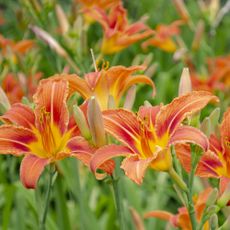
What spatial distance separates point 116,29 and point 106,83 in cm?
74

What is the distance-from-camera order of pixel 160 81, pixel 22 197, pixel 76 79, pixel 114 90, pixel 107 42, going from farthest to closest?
pixel 160 81, pixel 22 197, pixel 107 42, pixel 114 90, pixel 76 79

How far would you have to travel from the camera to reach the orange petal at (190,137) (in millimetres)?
1353

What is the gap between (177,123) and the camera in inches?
56.9

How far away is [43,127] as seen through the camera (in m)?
1.58

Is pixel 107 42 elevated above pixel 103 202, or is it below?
above

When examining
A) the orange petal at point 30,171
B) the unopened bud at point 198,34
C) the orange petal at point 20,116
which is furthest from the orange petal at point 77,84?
the unopened bud at point 198,34

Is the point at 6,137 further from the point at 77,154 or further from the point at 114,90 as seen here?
the point at 114,90

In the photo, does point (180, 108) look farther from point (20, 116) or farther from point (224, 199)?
point (20, 116)

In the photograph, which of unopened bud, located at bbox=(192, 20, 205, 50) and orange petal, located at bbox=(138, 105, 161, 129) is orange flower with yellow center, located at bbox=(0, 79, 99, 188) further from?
unopened bud, located at bbox=(192, 20, 205, 50)

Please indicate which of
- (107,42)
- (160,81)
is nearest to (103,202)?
A: (107,42)

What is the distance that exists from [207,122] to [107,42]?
3.22ft

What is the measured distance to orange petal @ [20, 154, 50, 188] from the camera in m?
1.41

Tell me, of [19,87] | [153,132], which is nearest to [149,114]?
[153,132]

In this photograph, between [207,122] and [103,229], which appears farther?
[103,229]
